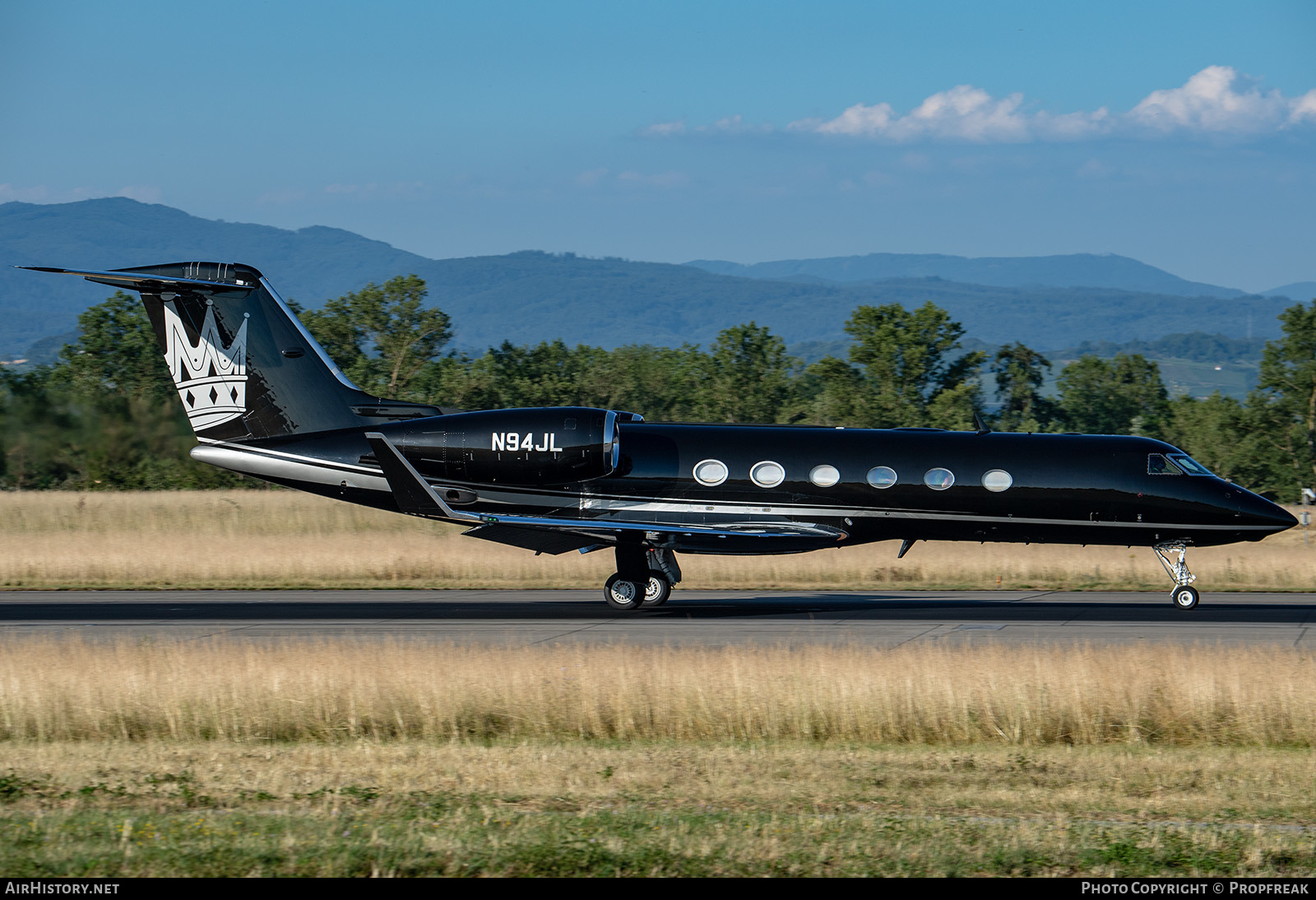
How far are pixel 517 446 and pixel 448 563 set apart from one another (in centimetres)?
728

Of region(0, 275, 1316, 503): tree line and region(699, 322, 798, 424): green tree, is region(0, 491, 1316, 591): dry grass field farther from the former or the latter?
region(699, 322, 798, 424): green tree

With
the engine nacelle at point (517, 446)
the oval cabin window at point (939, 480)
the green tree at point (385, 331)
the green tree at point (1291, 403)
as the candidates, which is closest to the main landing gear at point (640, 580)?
A: the engine nacelle at point (517, 446)

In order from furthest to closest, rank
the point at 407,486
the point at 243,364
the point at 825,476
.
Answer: the point at 243,364
the point at 825,476
the point at 407,486

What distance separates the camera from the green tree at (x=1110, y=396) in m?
80.8

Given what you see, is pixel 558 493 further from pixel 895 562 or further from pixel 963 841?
pixel 963 841

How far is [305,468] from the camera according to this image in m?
24.4

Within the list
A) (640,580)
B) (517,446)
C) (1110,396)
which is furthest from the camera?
(1110,396)

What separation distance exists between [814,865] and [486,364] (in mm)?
56691

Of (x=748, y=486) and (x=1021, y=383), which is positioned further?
(x=1021, y=383)

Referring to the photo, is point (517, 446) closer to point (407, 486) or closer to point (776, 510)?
point (407, 486)

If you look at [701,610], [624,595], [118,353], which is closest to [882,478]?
[701,610]

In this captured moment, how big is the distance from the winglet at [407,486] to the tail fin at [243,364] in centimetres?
382

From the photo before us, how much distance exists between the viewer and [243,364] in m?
25.1

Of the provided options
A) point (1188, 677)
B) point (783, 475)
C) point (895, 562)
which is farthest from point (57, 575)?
point (1188, 677)
